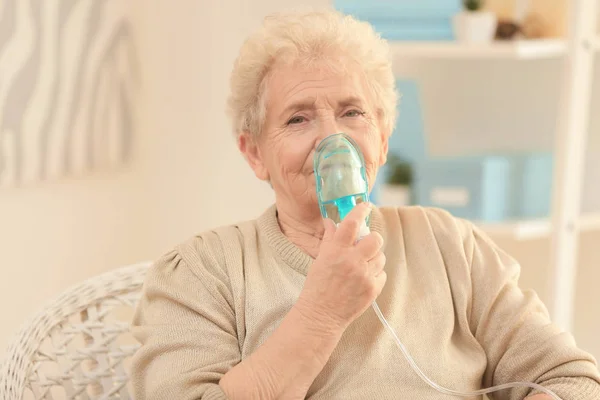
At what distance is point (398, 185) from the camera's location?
8.46ft

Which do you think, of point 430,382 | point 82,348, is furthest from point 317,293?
point 82,348

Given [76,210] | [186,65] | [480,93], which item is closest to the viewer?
[76,210]

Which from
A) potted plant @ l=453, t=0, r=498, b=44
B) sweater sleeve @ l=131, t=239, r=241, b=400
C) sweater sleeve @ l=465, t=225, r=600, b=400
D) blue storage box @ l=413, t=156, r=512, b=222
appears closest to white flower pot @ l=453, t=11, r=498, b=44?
potted plant @ l=453, t=0, r=498, b=44

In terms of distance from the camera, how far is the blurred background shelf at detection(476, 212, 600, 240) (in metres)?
2.47

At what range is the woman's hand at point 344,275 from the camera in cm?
130

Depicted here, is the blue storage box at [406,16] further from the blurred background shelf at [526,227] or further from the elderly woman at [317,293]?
the elderly woman at [317,293]

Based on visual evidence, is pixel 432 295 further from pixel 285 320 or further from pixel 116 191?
pixel 116 191

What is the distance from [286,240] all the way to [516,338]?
0.44 metres

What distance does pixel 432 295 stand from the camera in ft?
5.10

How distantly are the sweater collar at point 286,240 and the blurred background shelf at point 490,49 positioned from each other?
960 mm

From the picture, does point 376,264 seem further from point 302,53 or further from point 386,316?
point 302,53

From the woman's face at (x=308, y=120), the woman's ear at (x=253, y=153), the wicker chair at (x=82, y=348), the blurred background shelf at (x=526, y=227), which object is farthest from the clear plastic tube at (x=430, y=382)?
the blurred background shelf at (x=526, y=227)

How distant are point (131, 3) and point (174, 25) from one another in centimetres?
18

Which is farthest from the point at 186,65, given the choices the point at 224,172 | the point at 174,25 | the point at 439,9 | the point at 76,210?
the point at 439,9
